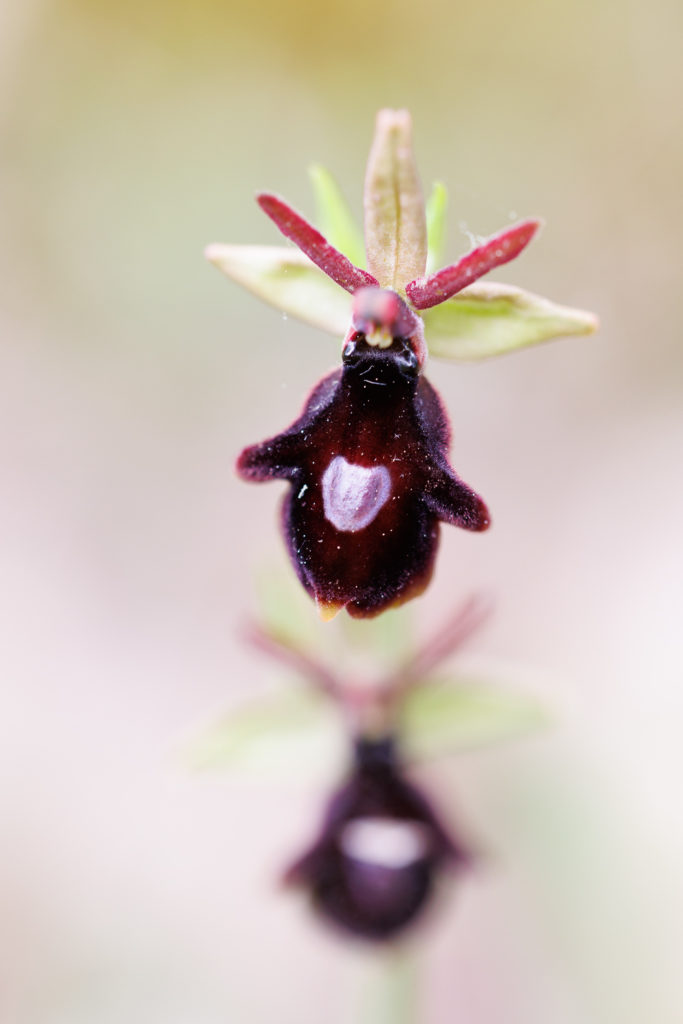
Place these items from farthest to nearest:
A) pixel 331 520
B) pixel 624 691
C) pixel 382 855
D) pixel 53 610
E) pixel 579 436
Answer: pixel 579 436 → pixel 53 610 → pixel 624 691 → pixel 382 855 → pixel 331 520

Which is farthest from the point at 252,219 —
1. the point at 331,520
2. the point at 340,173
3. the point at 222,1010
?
the point at 331,520

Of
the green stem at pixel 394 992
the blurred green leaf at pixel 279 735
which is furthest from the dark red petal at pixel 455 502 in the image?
the green stem at pixel 394 992

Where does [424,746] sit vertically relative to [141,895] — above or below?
above

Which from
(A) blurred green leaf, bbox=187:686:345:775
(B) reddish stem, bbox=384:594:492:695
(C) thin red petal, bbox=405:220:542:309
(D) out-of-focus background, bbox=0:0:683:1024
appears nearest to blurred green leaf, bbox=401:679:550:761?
(B) reddish stem, bbox=384:594:492:695

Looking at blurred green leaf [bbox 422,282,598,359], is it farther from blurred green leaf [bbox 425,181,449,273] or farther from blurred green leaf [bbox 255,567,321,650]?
blurred green leaf [bbox 255,567,321,650]

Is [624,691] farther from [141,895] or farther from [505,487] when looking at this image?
[141,895]

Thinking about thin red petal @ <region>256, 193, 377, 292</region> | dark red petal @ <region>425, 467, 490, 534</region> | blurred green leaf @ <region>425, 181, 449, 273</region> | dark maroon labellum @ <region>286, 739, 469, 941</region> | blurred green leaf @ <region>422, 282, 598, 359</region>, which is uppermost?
blurred green leaf @ <region>425, 181, 449, 273</region>
